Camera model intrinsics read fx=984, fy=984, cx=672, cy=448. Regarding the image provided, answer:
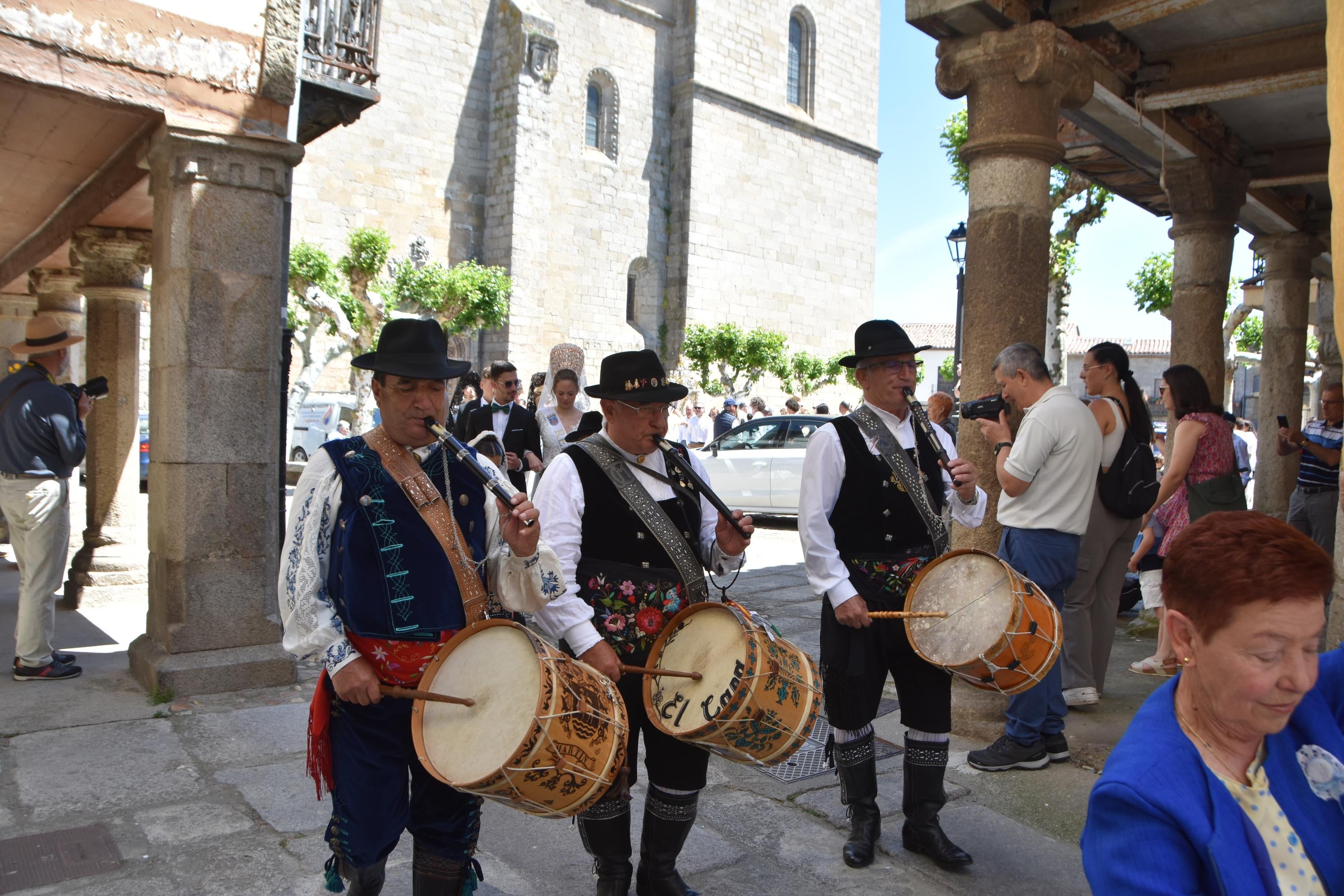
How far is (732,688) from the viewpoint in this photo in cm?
246

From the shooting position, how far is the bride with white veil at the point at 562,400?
662 centimetres

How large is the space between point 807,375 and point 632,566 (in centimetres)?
2868

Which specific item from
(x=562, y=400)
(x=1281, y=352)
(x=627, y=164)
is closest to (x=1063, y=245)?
(x=1281, y=352)

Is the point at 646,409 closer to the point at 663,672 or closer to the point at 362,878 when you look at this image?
the point at 663,672

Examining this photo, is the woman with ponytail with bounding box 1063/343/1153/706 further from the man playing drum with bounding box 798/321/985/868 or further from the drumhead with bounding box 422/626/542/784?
the drumhead with bounding box 422/626/542/784

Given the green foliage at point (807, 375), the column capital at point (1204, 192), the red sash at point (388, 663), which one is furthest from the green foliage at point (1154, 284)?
the red sash at point (388, 663)

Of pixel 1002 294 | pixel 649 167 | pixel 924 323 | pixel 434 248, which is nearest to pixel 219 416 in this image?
pixel 1002 294

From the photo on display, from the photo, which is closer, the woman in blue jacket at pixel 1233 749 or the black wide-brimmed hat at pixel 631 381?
the woman in blue jacket at pixel 1233 749

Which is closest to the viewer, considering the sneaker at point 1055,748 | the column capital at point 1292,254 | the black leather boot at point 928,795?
the black leather boot at point 928,795

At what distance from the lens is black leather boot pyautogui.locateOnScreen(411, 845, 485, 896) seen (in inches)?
99.3

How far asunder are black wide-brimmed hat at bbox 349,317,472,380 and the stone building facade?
22.3 metres

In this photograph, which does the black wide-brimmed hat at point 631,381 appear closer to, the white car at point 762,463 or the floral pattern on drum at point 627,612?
the floral pattern on drum at point 627,612

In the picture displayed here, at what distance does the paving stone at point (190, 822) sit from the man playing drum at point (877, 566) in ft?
7.24

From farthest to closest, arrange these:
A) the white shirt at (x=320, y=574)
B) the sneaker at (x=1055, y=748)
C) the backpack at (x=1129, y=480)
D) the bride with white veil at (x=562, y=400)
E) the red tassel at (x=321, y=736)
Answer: the bride with white veil at (x=562, y=400) → the backpack at (x=1129, y=480) → the sneaker at (x=1055, y=748) → the red tassel at (x=321, y=736) → the white shirt at (x=320, y=574)
